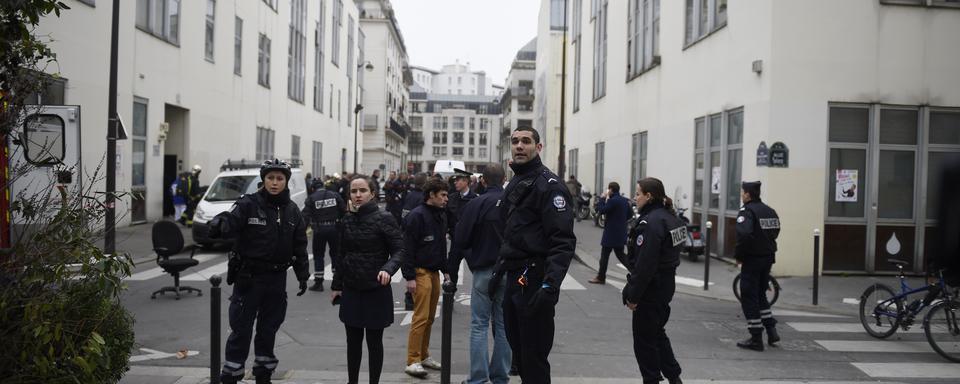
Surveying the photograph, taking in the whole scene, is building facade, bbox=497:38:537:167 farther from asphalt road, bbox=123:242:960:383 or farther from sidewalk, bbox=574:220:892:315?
asphalt road, bbox=123:242:960:383

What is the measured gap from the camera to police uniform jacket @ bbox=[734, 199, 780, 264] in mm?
7672

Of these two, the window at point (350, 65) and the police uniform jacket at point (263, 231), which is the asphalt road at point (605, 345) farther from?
the window at point (350, 65)

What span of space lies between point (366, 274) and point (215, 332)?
1.20 metres

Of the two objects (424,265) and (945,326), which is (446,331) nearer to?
(424,265)

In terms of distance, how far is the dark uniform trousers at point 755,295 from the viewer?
7.57 m

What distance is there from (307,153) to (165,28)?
19494 mm

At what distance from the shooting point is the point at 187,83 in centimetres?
2277

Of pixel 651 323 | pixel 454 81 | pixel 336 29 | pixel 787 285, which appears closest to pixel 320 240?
pixel 651 323

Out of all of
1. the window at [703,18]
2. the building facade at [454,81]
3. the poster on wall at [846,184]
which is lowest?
the poster on wall at [846,184]

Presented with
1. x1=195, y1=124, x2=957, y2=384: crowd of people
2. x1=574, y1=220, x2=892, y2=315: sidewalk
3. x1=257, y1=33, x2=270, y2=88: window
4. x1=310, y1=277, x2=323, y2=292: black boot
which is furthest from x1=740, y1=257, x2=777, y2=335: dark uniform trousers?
x1=257, y1=33, x2=270, y2=88: window

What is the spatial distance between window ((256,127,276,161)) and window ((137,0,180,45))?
9.21 m

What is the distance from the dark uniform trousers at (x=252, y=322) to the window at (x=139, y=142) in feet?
52.7

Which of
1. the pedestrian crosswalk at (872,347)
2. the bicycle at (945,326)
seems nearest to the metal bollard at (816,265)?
the pedestrian crosswalk at (872,347)

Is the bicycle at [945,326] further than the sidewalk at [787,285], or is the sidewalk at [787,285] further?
the sidewalk at [787,285]
